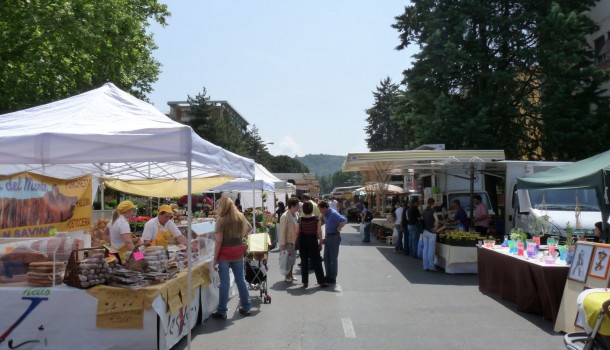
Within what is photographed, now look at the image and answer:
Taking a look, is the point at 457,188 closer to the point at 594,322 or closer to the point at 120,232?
the point at 120,232

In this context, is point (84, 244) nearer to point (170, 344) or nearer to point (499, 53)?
point (170, 344)

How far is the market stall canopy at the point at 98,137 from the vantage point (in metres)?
5.84

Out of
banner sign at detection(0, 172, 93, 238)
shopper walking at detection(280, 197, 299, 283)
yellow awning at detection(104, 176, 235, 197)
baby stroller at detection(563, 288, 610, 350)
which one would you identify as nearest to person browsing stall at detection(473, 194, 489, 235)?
shopper walking at detection(280, 197, 299, 283)

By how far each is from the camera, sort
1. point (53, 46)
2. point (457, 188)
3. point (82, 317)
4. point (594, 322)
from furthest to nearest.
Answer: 1. point (457, 188)
2. point (53, 46)
3. point (82, 317)
4. point (594, 322)

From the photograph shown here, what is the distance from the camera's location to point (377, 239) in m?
24.6

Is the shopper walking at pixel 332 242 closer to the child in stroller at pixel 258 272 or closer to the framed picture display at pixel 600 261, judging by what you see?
the child in stroller at pixel 258 272

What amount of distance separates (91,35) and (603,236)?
1431 cm

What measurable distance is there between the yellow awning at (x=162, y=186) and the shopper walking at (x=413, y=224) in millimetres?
6425

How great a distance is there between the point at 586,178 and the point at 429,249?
5.20 meters

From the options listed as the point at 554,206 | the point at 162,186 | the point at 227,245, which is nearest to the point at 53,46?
the point at 162,186

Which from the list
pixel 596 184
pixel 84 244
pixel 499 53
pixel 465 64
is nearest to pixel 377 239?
pixel 465 64

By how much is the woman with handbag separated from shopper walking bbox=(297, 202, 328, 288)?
2782 millimetres

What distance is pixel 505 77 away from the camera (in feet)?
74.2

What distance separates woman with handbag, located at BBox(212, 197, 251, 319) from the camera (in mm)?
7844
